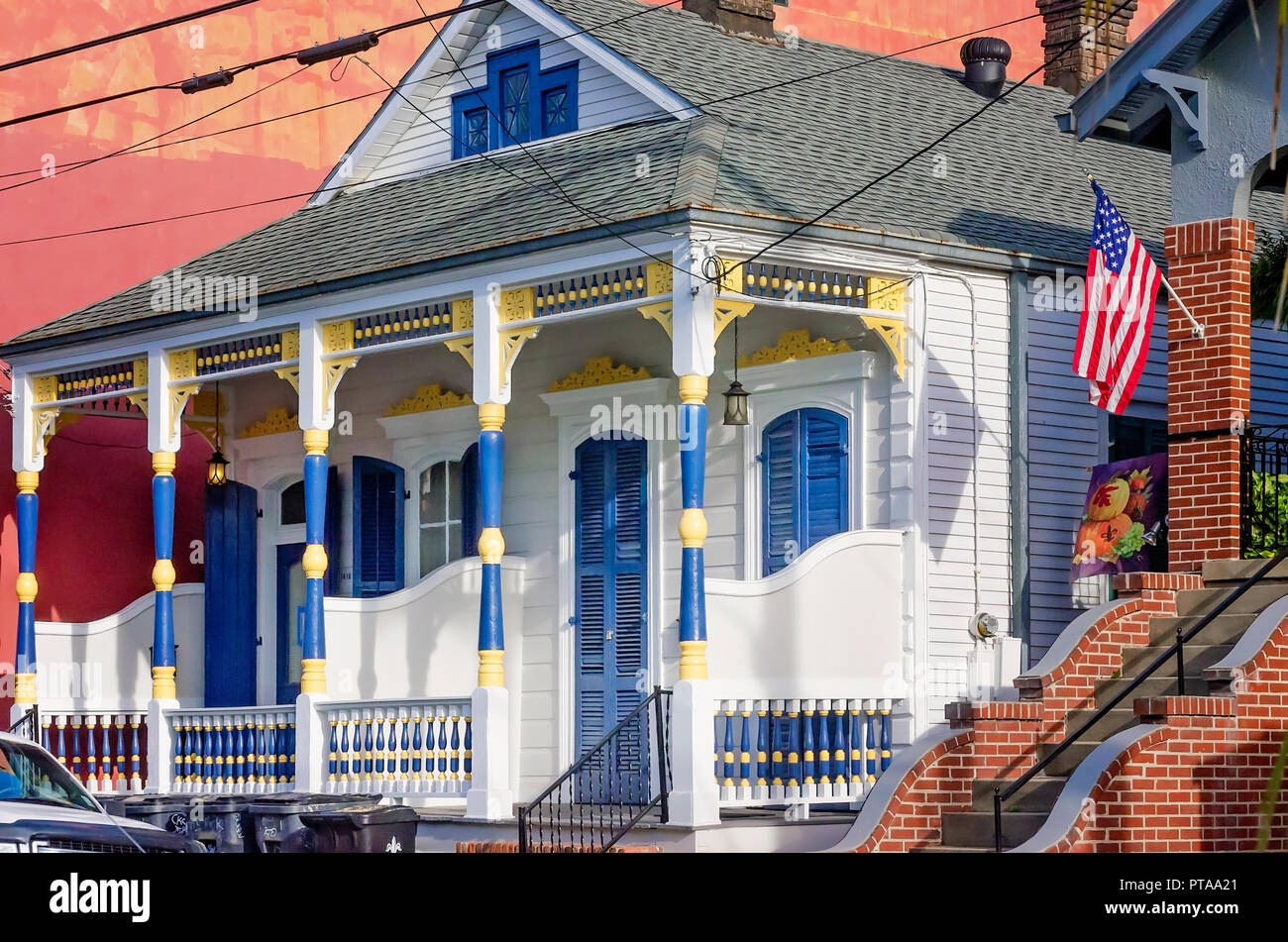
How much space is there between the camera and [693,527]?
45.4 ft

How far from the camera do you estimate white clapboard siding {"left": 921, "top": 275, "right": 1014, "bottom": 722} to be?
603 inches

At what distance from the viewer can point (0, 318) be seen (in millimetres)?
21844

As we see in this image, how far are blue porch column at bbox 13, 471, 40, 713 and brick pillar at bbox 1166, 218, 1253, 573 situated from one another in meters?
10.7

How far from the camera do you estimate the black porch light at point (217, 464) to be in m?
20.2

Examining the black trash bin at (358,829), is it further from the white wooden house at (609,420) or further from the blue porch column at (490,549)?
the blue porch column at (490,549)

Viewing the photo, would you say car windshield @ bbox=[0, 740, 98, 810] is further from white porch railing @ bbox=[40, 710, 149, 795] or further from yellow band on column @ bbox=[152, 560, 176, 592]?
yellow band on column @ bbox=[152, 560, 176, 592]

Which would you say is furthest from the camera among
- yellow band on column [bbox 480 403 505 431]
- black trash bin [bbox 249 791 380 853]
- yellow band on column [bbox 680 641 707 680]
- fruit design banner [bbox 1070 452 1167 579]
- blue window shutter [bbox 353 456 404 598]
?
blue window shutter [bbox 353 456 404 598]

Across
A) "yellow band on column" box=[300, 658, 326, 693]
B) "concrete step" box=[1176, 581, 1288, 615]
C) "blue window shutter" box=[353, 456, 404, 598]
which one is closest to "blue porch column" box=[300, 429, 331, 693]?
"yellow band on column" box=[300, 658, 326, 693]

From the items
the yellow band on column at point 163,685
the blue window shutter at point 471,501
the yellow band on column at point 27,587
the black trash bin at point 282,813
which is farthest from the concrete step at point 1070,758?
the yellow band on column at point 27,587

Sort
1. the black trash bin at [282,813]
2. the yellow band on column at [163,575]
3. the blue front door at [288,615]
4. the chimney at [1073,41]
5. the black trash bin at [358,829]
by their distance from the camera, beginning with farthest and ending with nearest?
1. the chimney at [1073,41]
2. the blue front door at [288,615]
3. the yellow band on column at [163,575]
4. the black trash bin at [282,813]
5. the black trash bin at [358,829]

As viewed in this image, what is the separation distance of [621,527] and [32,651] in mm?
6119

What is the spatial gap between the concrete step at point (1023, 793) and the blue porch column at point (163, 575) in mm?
7975
